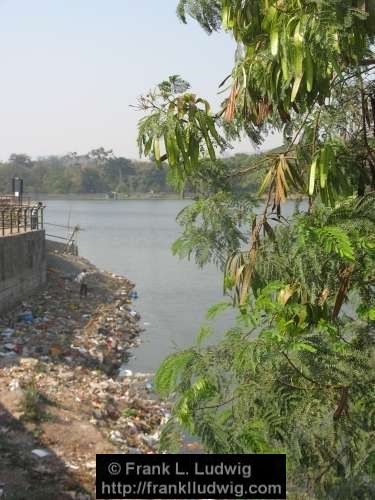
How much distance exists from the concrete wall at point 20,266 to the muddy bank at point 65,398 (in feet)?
1.11

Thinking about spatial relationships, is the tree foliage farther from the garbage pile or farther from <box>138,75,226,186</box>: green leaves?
the garbage pile

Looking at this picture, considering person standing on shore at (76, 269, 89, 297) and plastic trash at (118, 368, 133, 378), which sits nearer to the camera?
plastic trash at (118, 368, 133, 378)

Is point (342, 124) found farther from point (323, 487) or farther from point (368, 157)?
point (323, 487)

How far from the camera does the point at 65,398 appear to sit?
31.3 ft

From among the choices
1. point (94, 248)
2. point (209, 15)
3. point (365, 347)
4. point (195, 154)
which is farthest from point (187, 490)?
point (94, 248)

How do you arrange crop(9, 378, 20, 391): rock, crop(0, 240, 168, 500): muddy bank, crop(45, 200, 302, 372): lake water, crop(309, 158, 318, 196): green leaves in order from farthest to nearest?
crop(45, 200, 302, 372): lake water < crop(9, 378, 20, 391): rock < crop(0, 240, 168, 500): muddy bank < crop(309, 158, 318, 196): green leaves

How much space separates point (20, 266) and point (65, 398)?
6883 mm

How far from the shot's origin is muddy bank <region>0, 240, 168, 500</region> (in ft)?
22.7

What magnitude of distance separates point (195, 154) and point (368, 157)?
111 centimetres

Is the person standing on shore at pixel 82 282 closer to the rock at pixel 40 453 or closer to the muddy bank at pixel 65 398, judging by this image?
the muddy bank at pixel 65 398

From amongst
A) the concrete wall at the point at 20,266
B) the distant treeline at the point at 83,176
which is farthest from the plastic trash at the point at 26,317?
the distant treeline at the point at 83,176

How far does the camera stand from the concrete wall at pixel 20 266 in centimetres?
1441

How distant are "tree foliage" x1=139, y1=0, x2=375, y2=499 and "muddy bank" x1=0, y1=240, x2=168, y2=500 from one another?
363 cm

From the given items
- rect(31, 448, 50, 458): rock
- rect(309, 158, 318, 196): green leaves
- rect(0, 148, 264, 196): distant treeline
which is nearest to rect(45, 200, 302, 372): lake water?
rect(309, 158, 318, 196): green leaves
